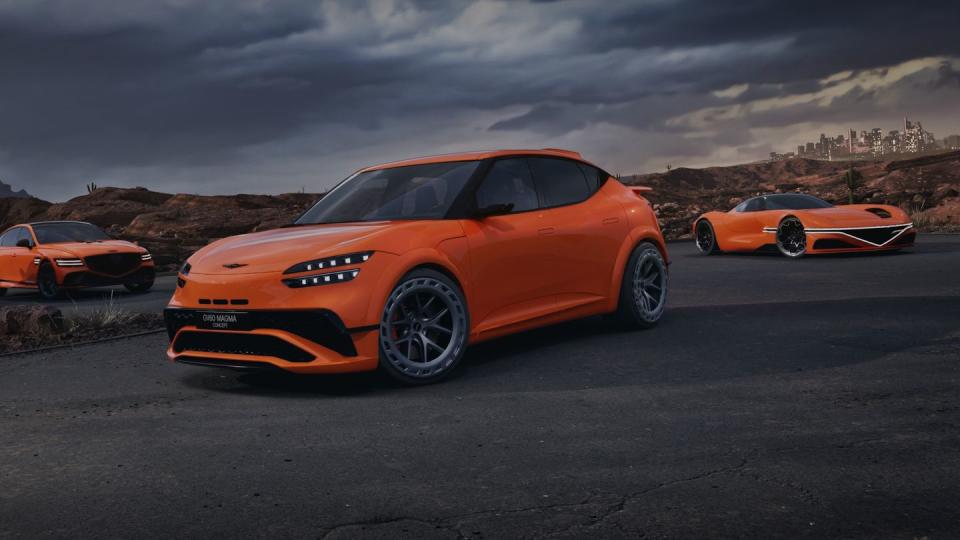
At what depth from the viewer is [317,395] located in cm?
616

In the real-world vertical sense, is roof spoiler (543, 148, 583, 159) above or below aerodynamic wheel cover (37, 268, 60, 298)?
above

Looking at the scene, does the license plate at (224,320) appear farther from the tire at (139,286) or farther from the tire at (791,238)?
the tire at (791,238)

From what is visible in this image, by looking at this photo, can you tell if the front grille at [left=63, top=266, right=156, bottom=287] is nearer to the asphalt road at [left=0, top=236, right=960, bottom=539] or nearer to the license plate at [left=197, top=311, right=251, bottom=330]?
the asphalt road at [left=0, top=236, right=960, bottom=539]

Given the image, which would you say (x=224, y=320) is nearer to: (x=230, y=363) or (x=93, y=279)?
(x=230, y=363)

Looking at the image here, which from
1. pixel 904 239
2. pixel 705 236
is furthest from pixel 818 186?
Result: pixel 904 239

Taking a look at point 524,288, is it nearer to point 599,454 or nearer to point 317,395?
point 317,395

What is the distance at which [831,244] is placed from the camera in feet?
53.1

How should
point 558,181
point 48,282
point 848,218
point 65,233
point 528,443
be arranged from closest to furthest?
point 528,443, point 558,181, point 848,218, point 48,282, point 65,233

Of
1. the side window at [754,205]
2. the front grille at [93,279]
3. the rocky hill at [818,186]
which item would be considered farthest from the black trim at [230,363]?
the rocky hill at [818,186]

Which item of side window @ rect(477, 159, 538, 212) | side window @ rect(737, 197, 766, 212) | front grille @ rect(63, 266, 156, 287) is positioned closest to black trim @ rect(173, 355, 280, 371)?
side window @ rect(477, 159, 538, 212)

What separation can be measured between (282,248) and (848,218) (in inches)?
498

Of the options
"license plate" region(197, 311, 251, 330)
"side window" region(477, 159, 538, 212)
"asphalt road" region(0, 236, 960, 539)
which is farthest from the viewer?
"side window" region(477, 159, 538, 212)

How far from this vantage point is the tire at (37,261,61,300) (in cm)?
1648

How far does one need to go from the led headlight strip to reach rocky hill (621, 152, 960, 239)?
2210cm
